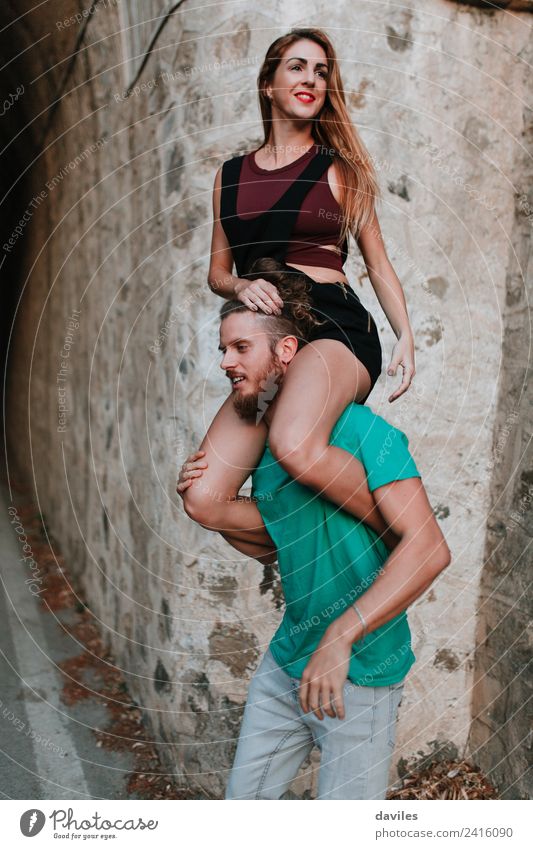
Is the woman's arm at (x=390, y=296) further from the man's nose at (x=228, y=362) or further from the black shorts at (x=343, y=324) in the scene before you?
the man's nose at (x=228, y=362)

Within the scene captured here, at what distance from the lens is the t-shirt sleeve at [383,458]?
136cm

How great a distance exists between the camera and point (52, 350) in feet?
11.1

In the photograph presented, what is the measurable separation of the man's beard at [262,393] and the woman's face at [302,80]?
0.46 meters

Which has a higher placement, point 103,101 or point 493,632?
point 103,101

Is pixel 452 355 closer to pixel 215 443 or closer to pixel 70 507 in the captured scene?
pixel 215 443

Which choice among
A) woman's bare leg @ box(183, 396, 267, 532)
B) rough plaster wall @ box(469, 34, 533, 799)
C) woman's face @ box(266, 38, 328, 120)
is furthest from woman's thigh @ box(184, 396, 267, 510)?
rough plaster wall @ box(469, 34, 533, 799)

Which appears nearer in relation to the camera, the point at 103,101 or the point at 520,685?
the point at 520,685

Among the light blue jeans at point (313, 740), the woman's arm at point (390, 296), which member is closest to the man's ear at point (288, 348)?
the woman's arm at point (390, 296)

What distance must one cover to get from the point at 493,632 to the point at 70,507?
5.53 feet

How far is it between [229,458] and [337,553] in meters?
0.25

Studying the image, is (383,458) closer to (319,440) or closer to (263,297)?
(319,440)

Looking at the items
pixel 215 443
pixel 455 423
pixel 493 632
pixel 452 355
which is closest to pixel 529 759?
pixel 493 632

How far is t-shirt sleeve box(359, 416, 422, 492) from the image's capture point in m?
1.36
